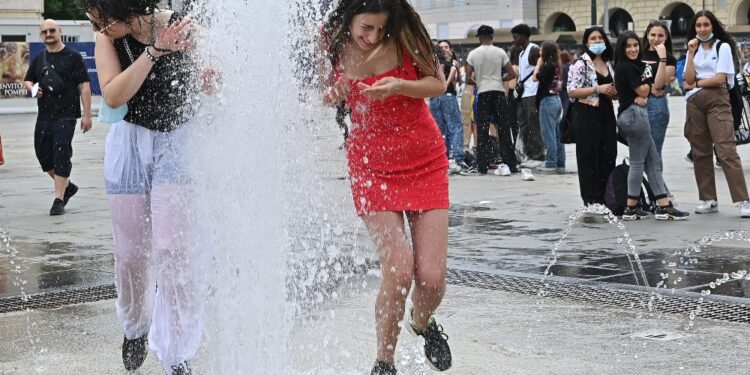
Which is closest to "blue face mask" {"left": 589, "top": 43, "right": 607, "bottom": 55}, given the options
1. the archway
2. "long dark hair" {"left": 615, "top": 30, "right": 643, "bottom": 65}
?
"long dark hair" {"left": 615, "top": 30, "right": 643, "bottom": 65}

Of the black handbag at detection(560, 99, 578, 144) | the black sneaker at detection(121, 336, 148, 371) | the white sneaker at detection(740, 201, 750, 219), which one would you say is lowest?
the white sneaker at detection(740, 201, 750, 219)

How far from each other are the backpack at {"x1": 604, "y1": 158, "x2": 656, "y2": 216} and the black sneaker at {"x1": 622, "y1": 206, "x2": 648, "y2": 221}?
75 mm

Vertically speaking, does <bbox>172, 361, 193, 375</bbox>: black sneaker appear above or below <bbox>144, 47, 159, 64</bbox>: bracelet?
below

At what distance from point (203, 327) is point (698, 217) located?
249 inches

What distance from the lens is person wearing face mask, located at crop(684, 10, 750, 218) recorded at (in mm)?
9969

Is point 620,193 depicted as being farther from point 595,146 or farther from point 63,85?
point 63,85

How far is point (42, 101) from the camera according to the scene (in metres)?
11.3

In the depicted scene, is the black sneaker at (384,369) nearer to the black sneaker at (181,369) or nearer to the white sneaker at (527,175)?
the black sneaker at (181,369)

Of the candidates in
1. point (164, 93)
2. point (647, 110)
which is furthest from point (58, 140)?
point (164, 93)

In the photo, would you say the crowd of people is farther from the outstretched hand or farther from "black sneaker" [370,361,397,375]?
"black sneaker" [370,361,397,375]

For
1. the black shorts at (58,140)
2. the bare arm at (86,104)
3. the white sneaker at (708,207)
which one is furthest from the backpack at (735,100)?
the black shorts at (58,140)

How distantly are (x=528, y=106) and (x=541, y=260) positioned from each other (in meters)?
8.00

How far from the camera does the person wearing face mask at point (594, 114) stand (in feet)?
33.7

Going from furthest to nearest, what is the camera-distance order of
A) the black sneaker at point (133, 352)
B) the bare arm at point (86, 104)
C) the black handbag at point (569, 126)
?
the bare arm at point (86, 104)
the black handbag at point (569, 126)
the black sneaker at point (133, 352)
